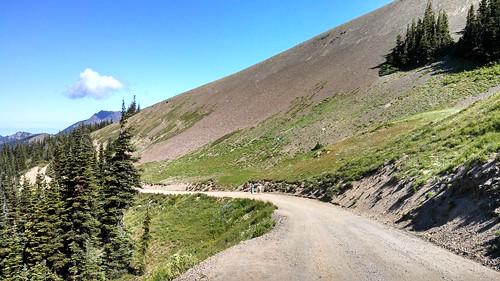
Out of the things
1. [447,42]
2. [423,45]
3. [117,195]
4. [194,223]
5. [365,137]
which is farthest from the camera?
[447,42]

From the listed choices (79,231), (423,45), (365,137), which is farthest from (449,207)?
(423,45)

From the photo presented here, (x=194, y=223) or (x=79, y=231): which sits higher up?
(x=79, y=231)

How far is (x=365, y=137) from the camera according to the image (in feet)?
159

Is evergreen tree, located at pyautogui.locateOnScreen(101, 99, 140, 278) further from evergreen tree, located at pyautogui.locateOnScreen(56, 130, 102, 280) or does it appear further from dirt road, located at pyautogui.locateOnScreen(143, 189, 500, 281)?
dirt road, located at pyautogui.locateOnScreen(143, 189, 500, 281)

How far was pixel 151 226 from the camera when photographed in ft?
138

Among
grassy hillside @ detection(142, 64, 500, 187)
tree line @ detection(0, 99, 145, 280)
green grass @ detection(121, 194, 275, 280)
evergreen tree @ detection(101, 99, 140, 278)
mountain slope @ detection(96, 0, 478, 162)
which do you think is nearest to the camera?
grassy hillside @ detection(142, 64, 500, 187)

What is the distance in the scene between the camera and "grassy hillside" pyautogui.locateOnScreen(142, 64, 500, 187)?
26.2 metres

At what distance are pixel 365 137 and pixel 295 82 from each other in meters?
60.2

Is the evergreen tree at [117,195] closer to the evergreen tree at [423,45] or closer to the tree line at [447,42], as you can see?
the tree line at [447,42]

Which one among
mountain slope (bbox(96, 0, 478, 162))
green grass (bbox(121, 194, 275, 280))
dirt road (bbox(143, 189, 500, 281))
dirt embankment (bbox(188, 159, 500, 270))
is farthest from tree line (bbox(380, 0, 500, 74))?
dirt road (bbox(143, 189, 500, 281))

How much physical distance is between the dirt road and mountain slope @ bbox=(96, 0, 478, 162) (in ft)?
185

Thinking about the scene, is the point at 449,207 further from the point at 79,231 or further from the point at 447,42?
the point at 447,42

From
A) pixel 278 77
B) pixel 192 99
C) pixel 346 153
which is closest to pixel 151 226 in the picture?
pixel 346 153

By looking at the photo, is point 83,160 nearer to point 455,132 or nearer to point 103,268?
point 103,268
